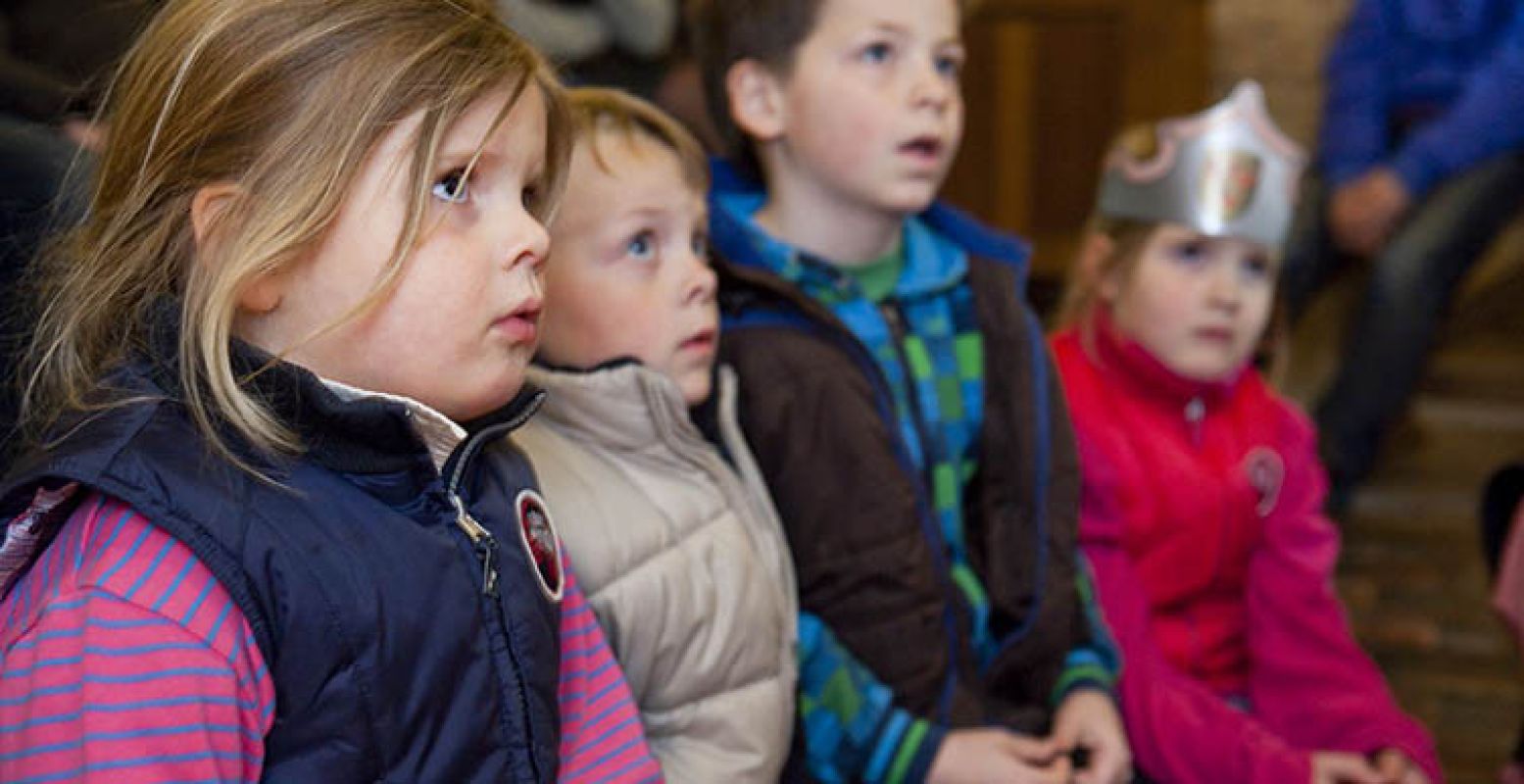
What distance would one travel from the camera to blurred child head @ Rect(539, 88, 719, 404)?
142 centimetres

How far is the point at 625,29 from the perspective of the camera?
310 centimetres

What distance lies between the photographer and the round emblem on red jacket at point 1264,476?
75.7 inches

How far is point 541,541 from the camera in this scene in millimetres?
1143

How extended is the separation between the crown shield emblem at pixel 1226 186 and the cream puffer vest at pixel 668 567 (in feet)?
2.90

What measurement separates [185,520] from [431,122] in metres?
0.30

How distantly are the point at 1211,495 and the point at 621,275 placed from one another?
2.72 ft

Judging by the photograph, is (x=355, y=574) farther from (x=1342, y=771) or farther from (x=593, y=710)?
(x=1342, y=771)

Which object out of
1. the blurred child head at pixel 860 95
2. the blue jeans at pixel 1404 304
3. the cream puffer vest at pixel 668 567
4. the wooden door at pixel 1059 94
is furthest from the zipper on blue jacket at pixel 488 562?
the wooden door at pixel 1059 94

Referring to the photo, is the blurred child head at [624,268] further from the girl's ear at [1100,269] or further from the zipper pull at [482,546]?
the girl's ear at [1100,269]

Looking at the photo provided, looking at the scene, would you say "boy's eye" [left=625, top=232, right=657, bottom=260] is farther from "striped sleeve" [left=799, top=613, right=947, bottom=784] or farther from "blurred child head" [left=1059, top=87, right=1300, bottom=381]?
"blurred child head" [left=1059, top=87, right=1300, bottom=381]

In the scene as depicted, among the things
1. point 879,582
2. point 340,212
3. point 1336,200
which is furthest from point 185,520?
point 1336,200

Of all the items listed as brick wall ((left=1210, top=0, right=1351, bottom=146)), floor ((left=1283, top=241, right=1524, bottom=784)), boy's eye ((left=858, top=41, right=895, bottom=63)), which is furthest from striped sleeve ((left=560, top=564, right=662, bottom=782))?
brick wall ((left=1210, top=0, right=1351, bottom=146))

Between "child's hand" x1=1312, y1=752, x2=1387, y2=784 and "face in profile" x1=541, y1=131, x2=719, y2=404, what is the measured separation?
853 mm

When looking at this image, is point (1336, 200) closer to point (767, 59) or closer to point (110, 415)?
point (767, 59)
